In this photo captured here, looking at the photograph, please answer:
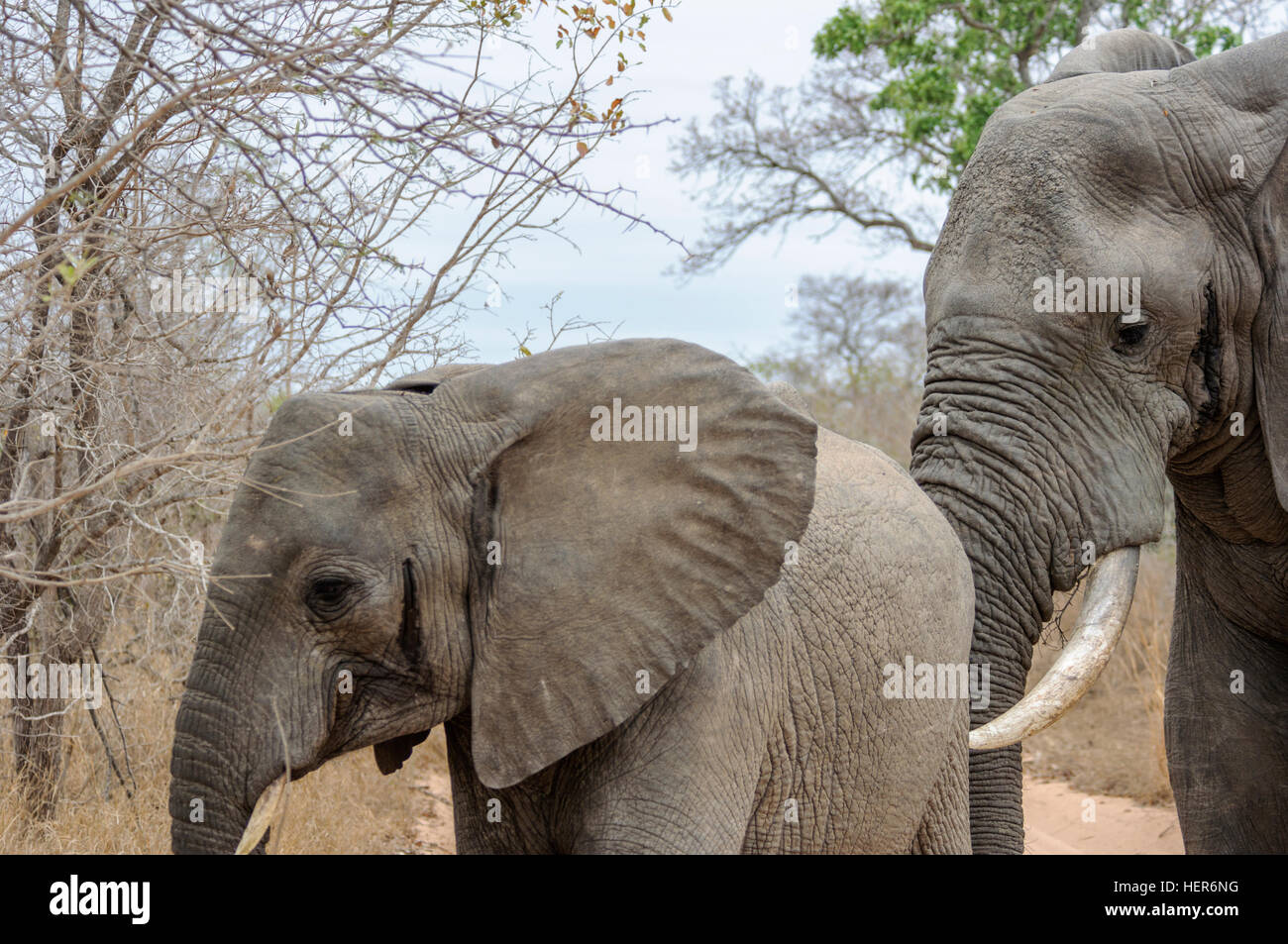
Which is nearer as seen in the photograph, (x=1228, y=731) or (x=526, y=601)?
(x=526, y=601)

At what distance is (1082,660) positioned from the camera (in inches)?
152

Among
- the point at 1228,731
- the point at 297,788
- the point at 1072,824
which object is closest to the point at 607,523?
the point at 1228,731

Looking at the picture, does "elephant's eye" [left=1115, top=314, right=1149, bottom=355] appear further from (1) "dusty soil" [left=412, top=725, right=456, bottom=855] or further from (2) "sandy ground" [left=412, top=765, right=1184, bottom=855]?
(2) "sandy ground" [left=412, top=765, right=1184, bottom=855]

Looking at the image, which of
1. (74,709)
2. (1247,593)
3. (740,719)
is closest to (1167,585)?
(1247,593)

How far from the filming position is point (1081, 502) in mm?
4047

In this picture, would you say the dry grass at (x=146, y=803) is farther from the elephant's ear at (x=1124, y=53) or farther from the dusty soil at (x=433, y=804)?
the elephant's ear at (x=1124, y=53)

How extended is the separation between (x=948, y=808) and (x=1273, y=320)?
1.61 m

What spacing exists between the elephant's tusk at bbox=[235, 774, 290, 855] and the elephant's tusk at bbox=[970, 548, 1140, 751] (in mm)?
1667

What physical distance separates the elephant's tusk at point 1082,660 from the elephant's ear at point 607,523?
2.81 ft

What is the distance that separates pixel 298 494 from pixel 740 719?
3.54 ft

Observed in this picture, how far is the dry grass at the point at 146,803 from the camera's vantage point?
562 centimetres

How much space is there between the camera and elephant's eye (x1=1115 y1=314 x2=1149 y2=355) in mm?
4016

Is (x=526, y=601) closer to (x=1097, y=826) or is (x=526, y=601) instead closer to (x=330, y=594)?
(x=330, y=594)
